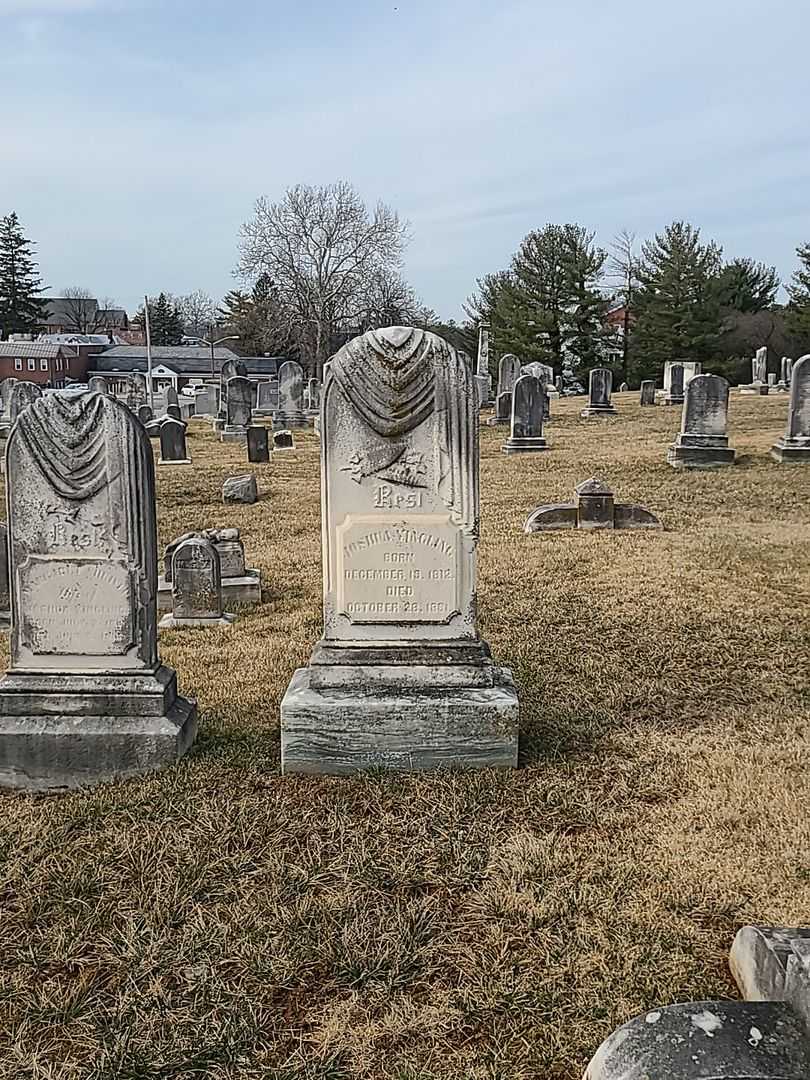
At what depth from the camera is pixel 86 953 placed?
9.89 feet

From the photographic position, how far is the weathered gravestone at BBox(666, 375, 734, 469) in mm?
15492

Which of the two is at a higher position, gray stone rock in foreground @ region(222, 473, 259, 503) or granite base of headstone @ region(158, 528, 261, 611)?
gray stone rock in foreground @ region(222, 473, 259, 503)

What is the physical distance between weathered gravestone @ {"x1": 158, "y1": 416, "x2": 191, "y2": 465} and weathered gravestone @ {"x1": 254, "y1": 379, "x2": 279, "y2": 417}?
1265cm

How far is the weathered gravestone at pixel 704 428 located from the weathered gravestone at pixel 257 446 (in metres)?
8.07

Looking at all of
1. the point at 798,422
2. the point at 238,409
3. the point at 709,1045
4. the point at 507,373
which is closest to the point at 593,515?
the point at 798,422

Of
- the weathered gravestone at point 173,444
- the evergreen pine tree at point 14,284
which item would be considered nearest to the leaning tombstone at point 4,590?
the weathered gravestone at point 173,444

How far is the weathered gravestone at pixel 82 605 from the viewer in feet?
13.9

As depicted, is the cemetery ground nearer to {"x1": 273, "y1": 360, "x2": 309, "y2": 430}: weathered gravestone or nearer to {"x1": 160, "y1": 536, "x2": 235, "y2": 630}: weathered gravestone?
{"x1": 160, "y1": 536, "x2": 235, "y2": 630}: weathered gravestone

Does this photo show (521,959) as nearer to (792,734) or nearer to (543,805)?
(543,805)

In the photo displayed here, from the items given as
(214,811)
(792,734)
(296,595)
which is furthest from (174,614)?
(792,734)

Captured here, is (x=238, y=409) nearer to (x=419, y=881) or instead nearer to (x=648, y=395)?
(x=648, y=395)

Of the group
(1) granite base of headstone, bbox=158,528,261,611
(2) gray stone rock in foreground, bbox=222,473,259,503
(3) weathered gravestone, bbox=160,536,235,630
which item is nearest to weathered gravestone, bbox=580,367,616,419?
(2) gray stone rock in foreground, bbox=222,473,259,503

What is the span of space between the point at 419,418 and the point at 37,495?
1874mm

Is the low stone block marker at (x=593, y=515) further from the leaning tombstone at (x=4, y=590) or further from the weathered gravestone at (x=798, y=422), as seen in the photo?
the weathered gravestone at (x=798, y=422)
